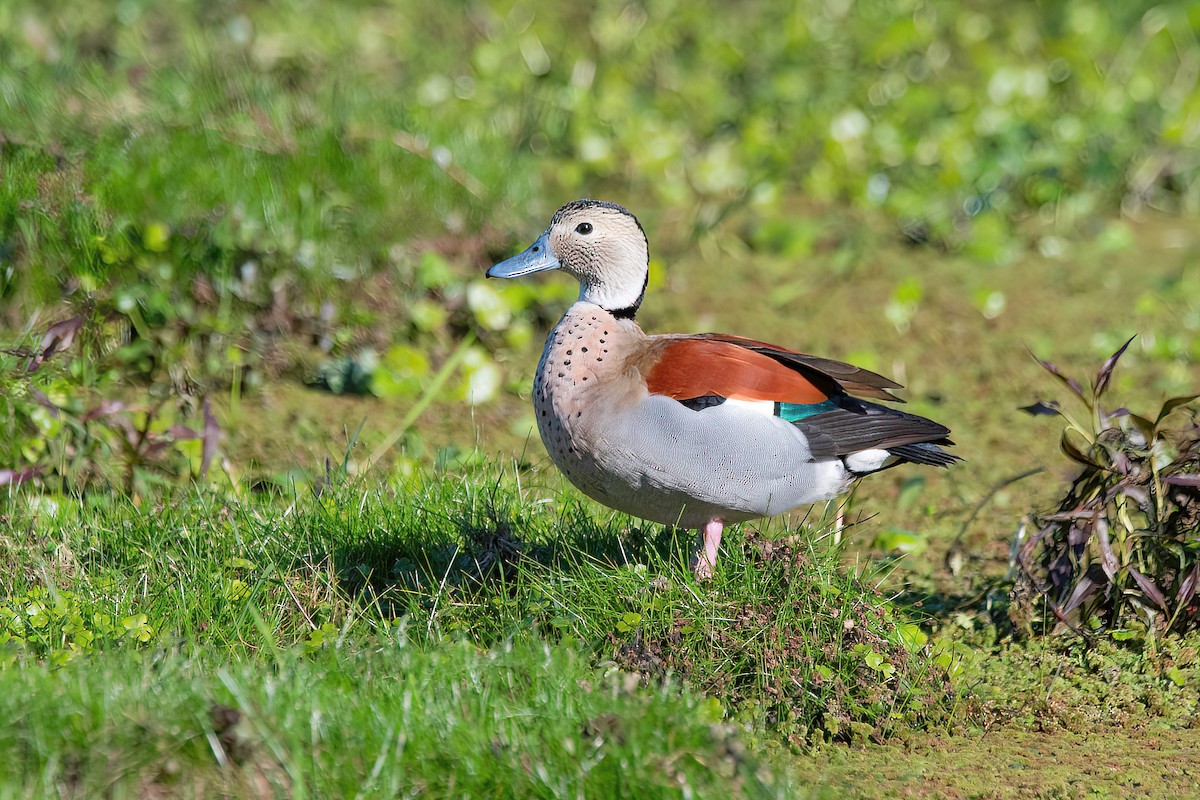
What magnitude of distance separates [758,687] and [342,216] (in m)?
3.28

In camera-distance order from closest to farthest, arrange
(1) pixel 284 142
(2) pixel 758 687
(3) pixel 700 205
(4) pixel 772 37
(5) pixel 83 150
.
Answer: (2) pixel 758 687 → (5) pixel 83 150 → (1) pixel 284 142 → (3) pixel 700 205 → (4) pixel 772 37

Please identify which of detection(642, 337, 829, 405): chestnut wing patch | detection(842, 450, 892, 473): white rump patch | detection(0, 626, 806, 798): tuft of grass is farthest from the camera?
detection(842, 450, 892, 473): white rump patch

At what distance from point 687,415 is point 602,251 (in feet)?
2.00

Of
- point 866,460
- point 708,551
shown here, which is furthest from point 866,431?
point 708,551

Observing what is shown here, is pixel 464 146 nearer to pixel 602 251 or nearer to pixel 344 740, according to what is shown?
pixel 602 251

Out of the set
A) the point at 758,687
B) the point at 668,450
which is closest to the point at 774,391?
the point at 668,450

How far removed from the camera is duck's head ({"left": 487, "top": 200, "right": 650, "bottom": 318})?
3.95 m

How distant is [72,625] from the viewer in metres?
3.58

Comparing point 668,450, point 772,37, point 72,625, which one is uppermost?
point 772,37

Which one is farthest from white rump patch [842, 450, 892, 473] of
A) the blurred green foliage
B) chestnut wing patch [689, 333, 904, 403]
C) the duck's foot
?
the blurred green foliage

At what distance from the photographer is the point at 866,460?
385cm

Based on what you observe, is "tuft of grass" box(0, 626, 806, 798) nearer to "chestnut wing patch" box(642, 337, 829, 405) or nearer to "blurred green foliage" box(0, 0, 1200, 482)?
"chestnut wing patch" box(642, 337, 829, 405)

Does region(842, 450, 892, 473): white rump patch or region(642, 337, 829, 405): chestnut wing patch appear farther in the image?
region(842, 450, 892, 473): white rump patch

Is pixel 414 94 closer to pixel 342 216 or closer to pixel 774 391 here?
pixel 342 216
